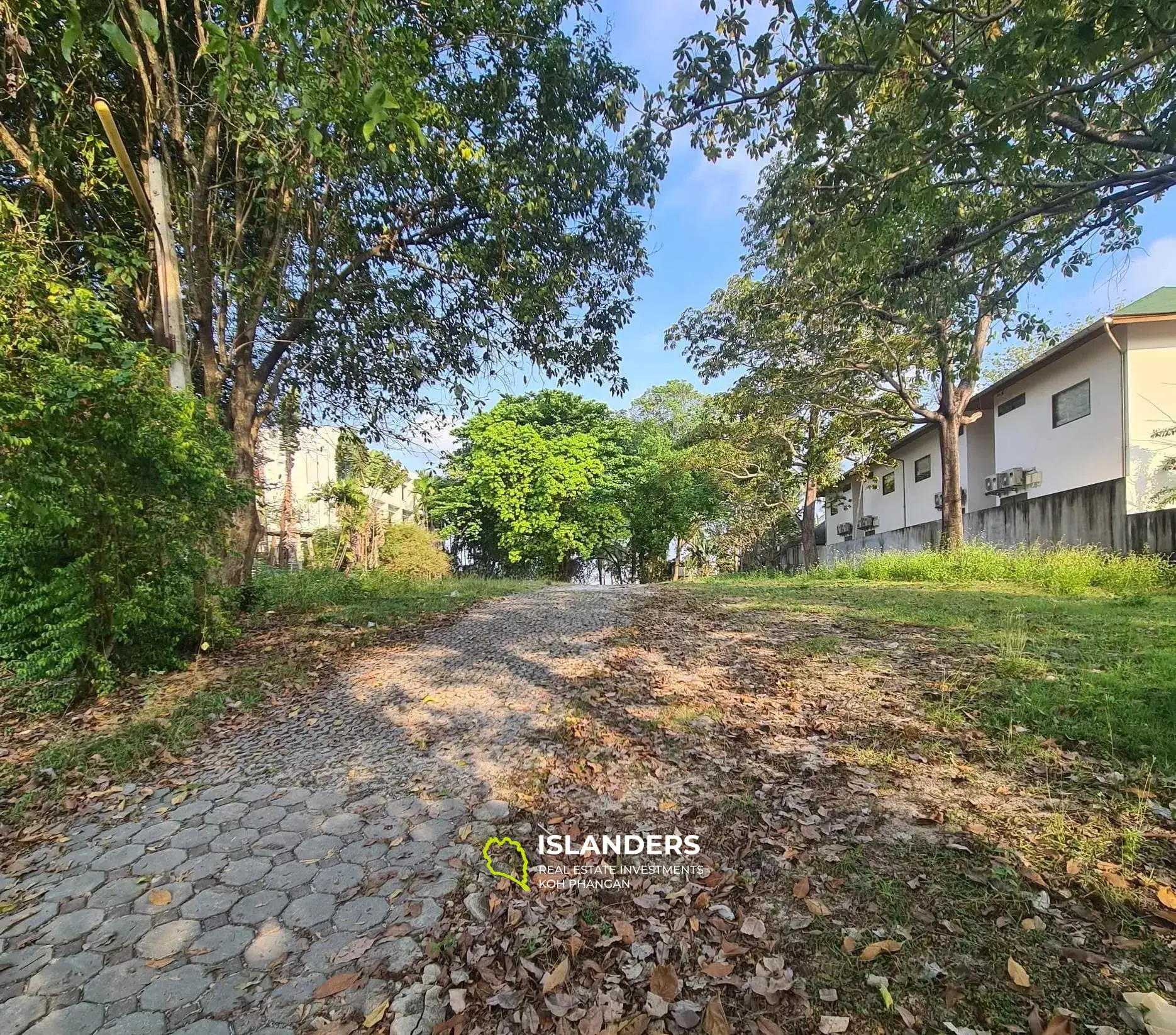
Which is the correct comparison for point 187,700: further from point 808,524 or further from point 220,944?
point 808,524

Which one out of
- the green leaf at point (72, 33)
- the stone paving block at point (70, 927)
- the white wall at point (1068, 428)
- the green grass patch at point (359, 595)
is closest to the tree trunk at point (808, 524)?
the white wall at point (1068, 428)

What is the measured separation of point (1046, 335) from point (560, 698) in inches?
221

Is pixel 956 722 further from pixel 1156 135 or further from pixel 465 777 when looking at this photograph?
pixel 1156 135

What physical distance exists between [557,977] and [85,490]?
12.1 ft

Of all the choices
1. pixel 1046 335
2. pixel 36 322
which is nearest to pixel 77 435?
pixel 36 322

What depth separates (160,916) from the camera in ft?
6.38

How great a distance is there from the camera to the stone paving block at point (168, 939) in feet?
5.83

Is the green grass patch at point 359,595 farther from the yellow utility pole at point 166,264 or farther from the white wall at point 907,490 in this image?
the white wall at point 907,490

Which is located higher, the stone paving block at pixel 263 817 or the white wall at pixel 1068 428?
the white wall at pixel 1068 428

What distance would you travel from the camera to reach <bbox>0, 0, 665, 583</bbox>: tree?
14.7 ft

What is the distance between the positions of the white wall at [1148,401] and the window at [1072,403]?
1013mm

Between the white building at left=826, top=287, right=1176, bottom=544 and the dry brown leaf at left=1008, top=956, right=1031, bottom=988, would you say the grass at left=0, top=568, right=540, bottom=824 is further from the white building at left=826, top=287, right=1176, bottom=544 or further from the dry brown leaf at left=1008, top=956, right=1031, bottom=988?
the white building at left=826, top=287, right=1176, bottom=544

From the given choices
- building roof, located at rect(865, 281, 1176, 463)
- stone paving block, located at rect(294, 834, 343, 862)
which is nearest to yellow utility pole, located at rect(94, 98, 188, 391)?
stone paving block, located at rect(294, 834, 343, 862)

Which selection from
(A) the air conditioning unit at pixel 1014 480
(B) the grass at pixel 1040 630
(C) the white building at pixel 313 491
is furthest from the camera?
(C) the white building at pixel 313 491
